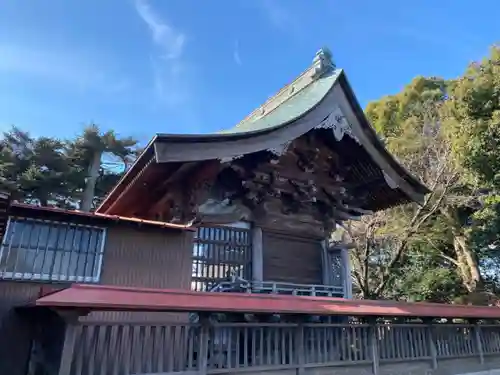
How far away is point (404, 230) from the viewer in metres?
17.0

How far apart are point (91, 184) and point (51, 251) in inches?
781

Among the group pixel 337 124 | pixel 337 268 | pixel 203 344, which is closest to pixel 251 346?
pixel 203 344

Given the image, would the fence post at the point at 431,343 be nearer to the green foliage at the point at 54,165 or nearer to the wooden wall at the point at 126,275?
the wooden wall at the point at 126,275

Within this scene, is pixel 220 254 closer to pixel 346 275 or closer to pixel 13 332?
pixel 346 275

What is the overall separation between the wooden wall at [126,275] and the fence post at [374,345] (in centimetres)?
346

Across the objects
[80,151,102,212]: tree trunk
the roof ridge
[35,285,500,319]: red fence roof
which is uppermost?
[80,151,102,212]: tree trunk

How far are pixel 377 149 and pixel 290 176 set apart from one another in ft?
6.80

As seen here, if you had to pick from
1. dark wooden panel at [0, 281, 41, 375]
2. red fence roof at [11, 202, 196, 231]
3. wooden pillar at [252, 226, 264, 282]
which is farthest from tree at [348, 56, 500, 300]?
dark wooden panel at [0, 281, 41, 375]

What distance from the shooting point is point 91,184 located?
82.6ft

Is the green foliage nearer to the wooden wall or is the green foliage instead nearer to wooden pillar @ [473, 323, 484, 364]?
the wooden wall

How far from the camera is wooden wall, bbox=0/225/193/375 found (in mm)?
5910

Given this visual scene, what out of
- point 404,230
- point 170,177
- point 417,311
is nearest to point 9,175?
point 170,177

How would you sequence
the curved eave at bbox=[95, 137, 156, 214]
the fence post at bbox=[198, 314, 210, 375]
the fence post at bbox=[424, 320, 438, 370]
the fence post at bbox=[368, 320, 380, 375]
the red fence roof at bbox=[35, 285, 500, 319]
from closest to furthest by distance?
the red fence roof at bbox=[35, 285, 500, 319] → the fence post at bbox=[198, 314, 210, 375] → the curved eave at bbox=[95, 137, 156, 214] → the fence post at bbox=[368, 320, 380, 375] → the fence post at bbox=[424, 320, 438, 370]

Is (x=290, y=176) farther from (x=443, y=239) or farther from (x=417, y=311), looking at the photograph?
(x=443, y=239)
